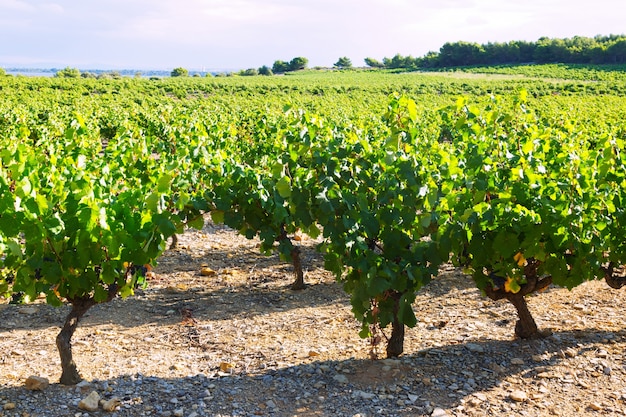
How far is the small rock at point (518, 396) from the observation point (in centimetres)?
408

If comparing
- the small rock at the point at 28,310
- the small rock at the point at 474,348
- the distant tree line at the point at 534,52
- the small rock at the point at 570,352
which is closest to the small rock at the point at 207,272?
the small rock at the point at 28,310

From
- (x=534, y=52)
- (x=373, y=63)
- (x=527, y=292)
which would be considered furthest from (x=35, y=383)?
(x=373, y=63)

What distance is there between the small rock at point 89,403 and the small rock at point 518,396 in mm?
2758

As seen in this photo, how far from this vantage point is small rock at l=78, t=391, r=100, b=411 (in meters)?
3.95

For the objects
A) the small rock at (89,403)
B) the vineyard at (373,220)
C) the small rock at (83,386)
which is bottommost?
the small rock at (83,386)

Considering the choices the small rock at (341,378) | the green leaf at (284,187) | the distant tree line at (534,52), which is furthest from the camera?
the distant tree line at (534,52)

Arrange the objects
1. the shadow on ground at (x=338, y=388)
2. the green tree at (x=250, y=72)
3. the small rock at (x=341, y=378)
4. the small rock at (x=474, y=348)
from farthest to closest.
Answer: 1. the green tree at (x=250, y=72)
2. the small rock at (x=474, y=348)
3. the small rock at (x=341, y=378)
4. the shadow on ground at (x=338, y=388)

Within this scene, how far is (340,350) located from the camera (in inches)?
199

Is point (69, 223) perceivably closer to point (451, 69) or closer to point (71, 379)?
point (71, 379)

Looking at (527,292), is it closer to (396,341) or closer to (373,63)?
(396,341)

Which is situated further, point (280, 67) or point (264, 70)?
point (280, 67)

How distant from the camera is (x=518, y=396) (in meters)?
4.09

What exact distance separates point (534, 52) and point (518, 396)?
9292cm

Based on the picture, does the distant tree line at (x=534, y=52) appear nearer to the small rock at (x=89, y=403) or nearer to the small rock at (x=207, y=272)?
the small rock at (x=207, y=272)
